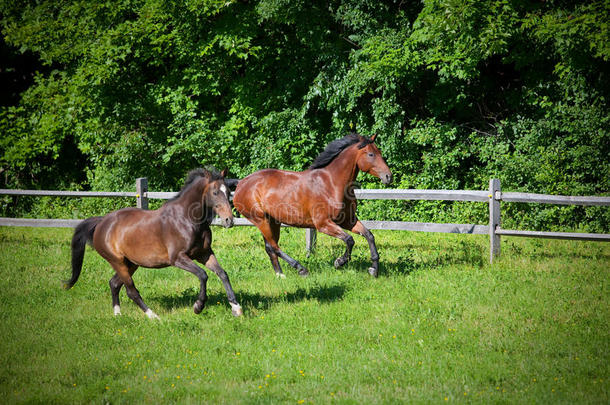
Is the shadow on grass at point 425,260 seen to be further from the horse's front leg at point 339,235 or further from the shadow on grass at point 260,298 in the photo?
the shadow on grass at point 260,298

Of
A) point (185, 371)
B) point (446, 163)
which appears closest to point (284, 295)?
point (185, 371)

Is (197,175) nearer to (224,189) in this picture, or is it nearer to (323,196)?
(224,189)

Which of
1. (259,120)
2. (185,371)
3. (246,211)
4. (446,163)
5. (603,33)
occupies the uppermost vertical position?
(603,33)

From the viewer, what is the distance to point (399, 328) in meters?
6.93

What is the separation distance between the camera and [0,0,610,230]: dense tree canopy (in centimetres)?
1347

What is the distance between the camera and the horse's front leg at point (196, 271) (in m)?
7.22

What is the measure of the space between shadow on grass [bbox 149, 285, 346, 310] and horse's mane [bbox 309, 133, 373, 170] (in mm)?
2291

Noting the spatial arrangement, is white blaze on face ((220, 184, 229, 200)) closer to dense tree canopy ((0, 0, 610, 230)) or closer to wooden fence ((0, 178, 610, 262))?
wooden fence ((0, 178, 610, 262))

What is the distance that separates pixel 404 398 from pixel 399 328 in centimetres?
188

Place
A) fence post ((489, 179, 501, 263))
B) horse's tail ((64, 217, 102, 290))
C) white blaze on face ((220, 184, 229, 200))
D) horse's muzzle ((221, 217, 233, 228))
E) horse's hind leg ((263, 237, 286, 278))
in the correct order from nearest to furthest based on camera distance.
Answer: horse's muzzle ((221, 217, 233, 228)) < white blaze on face ((220, 184, 229, 200)) < horse's tail ((64, 217, 102, 290)) < horse's hind leg ((263, 237, 286, 278)) < fence post ((489, 179, 501, 263))

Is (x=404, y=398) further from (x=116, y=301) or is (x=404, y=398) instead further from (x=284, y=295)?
(x=116, y=301)

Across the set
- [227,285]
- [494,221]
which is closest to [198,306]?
[227,285]

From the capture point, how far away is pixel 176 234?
24.2 ft

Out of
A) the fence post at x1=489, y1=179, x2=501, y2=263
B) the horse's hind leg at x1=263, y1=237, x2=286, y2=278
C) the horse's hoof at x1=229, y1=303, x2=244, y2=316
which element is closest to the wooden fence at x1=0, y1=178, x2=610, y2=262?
the fence post at x1=489, y1=179, x2=501, y2=263
